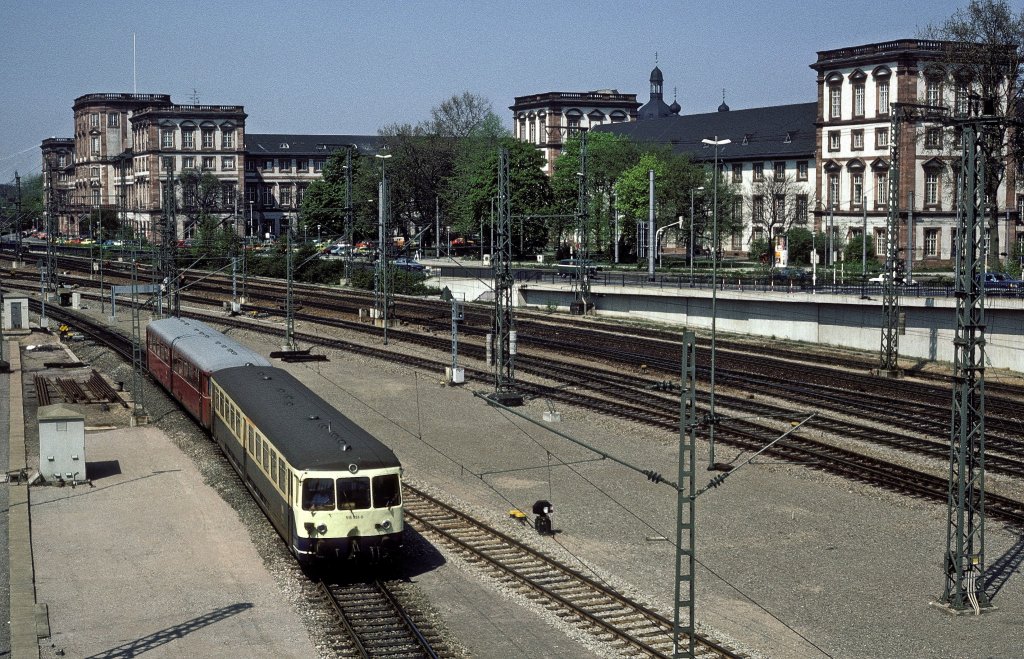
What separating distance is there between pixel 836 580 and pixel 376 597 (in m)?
8.83

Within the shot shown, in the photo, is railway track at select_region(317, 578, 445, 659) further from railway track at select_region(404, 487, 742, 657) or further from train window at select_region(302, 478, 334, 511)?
railway track at select_region(404, 487, 742, 657)

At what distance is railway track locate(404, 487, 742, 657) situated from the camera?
19.7 meters

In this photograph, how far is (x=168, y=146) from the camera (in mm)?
165125

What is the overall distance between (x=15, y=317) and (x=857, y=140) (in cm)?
6232

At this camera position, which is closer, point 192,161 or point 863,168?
point 863,168

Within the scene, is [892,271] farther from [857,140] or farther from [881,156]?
[857,140]

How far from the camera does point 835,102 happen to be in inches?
3780

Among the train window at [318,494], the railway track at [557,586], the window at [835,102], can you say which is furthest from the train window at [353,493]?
the window at [835,102]

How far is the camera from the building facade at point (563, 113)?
157m

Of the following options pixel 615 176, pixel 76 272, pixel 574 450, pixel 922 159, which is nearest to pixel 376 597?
pixel 574 450

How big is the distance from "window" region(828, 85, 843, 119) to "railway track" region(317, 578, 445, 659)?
267 feet

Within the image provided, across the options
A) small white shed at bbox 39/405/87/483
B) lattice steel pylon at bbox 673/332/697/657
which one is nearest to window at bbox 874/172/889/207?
lattice steel pylon at bbox 673/332/697/657

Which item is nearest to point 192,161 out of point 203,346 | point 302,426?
point 203,346

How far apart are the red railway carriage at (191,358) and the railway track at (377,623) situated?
12.7 metres
